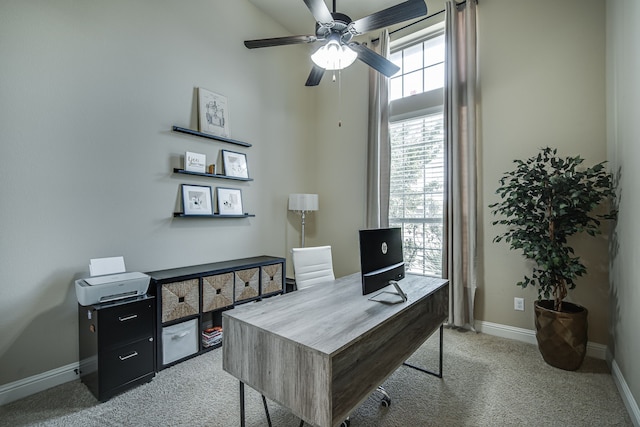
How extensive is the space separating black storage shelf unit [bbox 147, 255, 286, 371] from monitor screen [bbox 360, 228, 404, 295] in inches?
63.6

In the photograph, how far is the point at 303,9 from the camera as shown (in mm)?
3688

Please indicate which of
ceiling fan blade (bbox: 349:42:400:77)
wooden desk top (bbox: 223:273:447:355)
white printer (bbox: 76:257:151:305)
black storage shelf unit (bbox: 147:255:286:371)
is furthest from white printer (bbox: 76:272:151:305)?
ceiling fan blade (bbox: 349:42:400:77)

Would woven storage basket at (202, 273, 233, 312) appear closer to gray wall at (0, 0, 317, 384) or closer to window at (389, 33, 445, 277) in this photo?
gray wall at (0, 0, 317, 384)

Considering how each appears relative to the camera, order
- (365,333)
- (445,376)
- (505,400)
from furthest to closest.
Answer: (445,376) < (505,400) < (365,333)

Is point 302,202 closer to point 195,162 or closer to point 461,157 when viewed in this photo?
point 195,162

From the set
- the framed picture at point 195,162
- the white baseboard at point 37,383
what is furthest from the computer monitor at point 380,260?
the white baseboard at point 37,383

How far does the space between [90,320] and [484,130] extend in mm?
3903

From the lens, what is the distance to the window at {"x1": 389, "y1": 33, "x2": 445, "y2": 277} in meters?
3.48

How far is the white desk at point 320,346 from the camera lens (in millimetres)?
1135

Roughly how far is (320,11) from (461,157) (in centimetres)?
212

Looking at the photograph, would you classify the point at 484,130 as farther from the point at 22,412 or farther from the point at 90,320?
the point at 22,412

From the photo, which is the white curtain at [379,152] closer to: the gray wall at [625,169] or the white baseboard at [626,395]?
the gray wall at [625,169]

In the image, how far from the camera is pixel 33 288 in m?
2.08

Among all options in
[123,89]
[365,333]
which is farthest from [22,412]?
[123,89]
